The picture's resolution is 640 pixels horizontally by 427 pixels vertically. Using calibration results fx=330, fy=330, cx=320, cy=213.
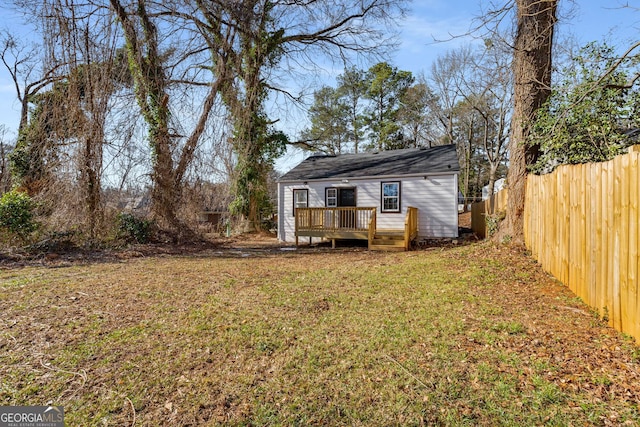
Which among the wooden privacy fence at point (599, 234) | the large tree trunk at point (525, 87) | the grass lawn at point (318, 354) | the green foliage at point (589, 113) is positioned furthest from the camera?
the large tree trunk at point (525, 87)

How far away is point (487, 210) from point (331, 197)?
19.1ft

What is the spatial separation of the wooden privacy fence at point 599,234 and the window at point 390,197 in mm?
7021

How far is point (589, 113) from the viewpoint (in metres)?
6.24

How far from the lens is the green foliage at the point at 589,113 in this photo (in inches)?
233

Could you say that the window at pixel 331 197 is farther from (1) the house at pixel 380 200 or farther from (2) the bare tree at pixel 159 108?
(2) the bare tree at pixel 159 108

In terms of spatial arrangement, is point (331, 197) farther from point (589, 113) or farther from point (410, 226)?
point (589, 113)

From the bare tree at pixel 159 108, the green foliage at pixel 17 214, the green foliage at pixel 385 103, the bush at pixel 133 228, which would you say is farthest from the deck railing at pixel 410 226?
the green foliage at pixel 385 103

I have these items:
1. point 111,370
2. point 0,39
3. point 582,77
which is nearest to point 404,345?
point 111,370

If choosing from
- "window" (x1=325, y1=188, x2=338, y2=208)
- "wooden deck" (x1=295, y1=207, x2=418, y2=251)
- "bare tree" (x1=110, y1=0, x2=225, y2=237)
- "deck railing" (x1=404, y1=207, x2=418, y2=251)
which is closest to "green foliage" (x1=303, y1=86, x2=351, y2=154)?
"window" (x1=325, y1=188, x2=338, y2=208)

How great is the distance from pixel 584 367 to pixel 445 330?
1167 mm

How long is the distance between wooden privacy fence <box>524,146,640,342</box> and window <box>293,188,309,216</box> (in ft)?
31.9

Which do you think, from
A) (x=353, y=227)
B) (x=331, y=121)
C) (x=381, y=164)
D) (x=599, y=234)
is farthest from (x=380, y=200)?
(x=331, y=121)

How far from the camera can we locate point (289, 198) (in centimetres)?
1471

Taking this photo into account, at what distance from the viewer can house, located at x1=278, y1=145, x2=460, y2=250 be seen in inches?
459
